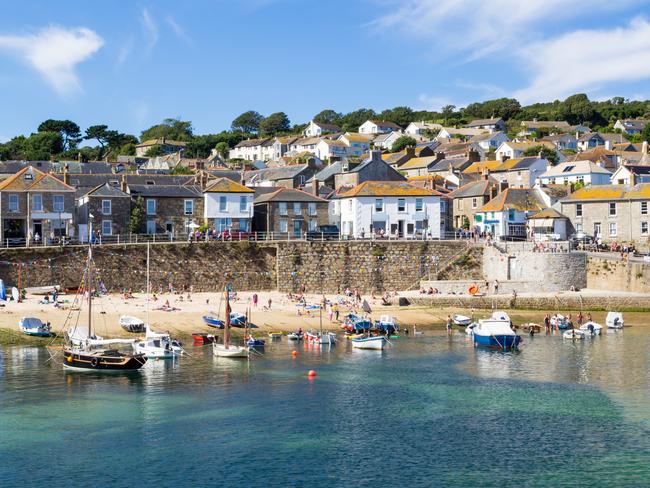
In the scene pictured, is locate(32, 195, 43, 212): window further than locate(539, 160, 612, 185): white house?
No

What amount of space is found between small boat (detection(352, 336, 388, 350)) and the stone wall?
79.6 ft

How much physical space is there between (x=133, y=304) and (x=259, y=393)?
21.4 m

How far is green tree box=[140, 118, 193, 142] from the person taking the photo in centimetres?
17912

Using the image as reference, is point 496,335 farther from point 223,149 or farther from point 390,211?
point 223,149

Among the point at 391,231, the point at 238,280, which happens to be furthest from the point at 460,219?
the point at 238,280

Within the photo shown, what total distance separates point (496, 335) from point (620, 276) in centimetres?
1969

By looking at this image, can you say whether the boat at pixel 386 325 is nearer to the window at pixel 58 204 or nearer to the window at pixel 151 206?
the window at pixel 151 206

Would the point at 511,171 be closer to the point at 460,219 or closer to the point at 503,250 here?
the point at 460,219

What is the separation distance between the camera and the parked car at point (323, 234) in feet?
225

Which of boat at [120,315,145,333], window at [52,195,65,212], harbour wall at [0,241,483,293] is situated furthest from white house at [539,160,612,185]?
boat at [120,315,145,333]

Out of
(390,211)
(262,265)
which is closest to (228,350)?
(262,265)

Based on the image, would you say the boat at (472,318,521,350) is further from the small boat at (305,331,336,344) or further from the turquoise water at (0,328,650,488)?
the small boat at (305,331,336,344)

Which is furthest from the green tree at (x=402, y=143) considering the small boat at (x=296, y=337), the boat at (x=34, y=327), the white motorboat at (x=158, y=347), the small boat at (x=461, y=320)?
the white motorboat at (x=158, y=347)

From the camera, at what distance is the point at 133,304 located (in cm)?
5762
